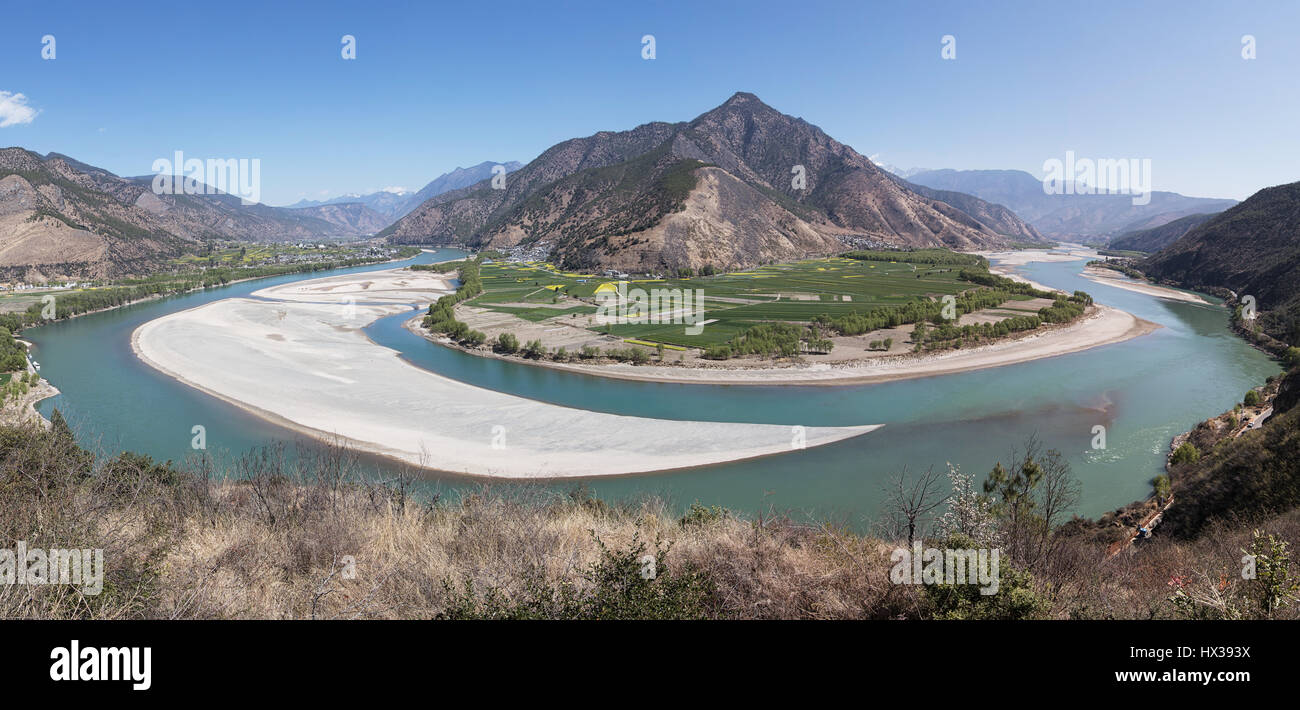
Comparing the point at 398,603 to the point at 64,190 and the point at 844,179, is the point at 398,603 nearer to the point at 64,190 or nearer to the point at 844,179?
the point at 64,190

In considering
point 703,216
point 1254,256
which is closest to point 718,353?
point 703,216

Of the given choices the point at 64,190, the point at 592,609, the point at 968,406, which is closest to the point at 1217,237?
the point at 968,406

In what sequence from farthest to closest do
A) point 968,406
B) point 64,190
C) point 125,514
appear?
point 64,190 < point 968,406 < point 125,514

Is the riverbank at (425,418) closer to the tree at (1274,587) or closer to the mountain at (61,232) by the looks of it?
the tree at (1274,587)

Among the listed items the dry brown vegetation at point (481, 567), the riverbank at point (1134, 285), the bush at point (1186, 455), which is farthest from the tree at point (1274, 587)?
the riverbank at point (1134, 285)

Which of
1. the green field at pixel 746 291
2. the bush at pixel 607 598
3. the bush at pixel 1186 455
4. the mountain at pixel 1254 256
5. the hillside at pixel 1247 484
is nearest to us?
the bush at pixel 607 598

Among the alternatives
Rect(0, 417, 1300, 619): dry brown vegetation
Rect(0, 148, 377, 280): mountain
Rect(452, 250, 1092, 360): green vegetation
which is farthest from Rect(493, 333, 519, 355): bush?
Rect(0, 148, 377, 280): mountain
